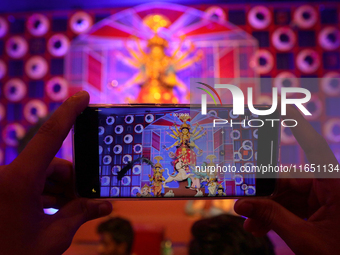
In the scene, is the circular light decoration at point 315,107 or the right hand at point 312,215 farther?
the circular light decoration at point 315,107

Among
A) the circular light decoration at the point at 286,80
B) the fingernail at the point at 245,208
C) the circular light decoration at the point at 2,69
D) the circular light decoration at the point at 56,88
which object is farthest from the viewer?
the circular light decoration at the point at 2,69

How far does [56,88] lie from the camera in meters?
2.67

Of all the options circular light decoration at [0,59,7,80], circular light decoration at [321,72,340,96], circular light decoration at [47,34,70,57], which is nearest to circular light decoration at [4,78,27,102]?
circular light decoration at [0,59,7,80]

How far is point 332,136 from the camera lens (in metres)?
2.50

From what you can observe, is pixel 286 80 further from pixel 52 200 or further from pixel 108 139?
pixel 52 200

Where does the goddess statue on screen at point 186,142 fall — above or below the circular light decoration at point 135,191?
above

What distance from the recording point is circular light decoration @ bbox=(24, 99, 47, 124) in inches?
105

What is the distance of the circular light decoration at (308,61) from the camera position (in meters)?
2.59

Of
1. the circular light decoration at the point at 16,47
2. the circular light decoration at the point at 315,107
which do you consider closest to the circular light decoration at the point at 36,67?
the circular light decoration at the point at 16,47

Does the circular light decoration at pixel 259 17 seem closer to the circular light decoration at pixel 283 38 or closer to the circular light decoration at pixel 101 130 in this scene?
the circular light decoration at pixel 283 38

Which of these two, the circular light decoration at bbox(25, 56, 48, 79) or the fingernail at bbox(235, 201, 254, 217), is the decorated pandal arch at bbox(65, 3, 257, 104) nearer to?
Result: the circular light decoration at bbox(25, 56, 48, 79)

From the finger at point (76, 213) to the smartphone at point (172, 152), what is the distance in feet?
0.09

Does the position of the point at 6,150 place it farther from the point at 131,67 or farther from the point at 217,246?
the point at 217,246

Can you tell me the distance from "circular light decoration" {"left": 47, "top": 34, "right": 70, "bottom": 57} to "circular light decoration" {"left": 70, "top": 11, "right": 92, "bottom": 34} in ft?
0.53
